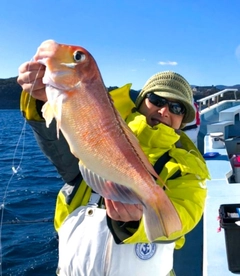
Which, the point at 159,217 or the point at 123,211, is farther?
the point at 123,211

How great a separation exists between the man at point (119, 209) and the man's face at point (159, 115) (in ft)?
0.03

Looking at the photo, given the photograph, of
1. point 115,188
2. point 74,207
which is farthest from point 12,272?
point 115,188

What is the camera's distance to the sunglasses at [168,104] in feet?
8.30

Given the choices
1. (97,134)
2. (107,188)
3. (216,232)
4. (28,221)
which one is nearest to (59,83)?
(97,134)

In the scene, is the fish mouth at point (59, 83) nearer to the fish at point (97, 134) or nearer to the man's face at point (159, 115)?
the fish at point (97, 134)

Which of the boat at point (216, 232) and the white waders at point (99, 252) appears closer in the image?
the white waders at point (99, 252)

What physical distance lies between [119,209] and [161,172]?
0.49m

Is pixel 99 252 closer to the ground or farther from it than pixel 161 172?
closer to the ground

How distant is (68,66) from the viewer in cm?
151

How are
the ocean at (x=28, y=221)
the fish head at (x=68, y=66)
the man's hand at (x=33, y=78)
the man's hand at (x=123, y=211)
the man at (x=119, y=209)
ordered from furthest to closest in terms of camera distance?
the ocean at (x=28, y=221), the man at (x=119, y=209), the man's hand at (x=123, y=211), the man's hand at (x=33, y=78), the fish head at (x=68, y=66)

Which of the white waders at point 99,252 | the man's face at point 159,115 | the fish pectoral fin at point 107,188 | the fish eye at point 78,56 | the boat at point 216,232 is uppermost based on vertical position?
the fish eye at point 78,56

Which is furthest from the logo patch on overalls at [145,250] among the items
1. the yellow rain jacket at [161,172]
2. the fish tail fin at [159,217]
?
the fish tail fin at [159,217]

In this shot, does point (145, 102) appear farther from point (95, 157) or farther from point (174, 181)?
point (95, 157)

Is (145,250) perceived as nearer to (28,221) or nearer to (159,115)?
(159,115)
